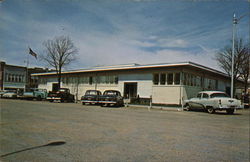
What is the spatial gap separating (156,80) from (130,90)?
17.6 feet

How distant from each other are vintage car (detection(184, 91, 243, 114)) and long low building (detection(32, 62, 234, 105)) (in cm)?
140

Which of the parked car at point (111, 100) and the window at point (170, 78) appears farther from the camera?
the window at point (170, 78)

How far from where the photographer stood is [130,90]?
29781 mm

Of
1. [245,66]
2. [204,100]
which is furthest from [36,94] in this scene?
[245,66]

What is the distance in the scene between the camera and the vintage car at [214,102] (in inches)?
603

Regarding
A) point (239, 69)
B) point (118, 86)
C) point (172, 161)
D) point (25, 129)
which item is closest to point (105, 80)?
point (118, 86)

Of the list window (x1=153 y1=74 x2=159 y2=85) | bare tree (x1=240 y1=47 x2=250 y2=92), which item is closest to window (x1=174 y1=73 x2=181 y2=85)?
window (x1=153 y1=74 x2=159 y2=85)

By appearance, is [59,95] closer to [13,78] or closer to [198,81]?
[198,81]

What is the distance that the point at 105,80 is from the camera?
1246 inches

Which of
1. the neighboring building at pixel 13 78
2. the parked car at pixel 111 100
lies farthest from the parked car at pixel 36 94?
the neighboring building at pixel 13 78

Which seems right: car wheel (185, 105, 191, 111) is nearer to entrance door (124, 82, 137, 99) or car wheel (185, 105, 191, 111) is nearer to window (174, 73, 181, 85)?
window (174, 73, 181, 85)

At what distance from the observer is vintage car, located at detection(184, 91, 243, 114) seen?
1530cm

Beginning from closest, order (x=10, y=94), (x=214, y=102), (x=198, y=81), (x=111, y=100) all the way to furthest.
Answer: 1. (x=214, y=102)
2. (x=111, y=100)
3. (x=198, y=81)
4. (x=10, y=94)

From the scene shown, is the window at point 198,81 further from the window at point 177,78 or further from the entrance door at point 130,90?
the entrance door at point 130,90
